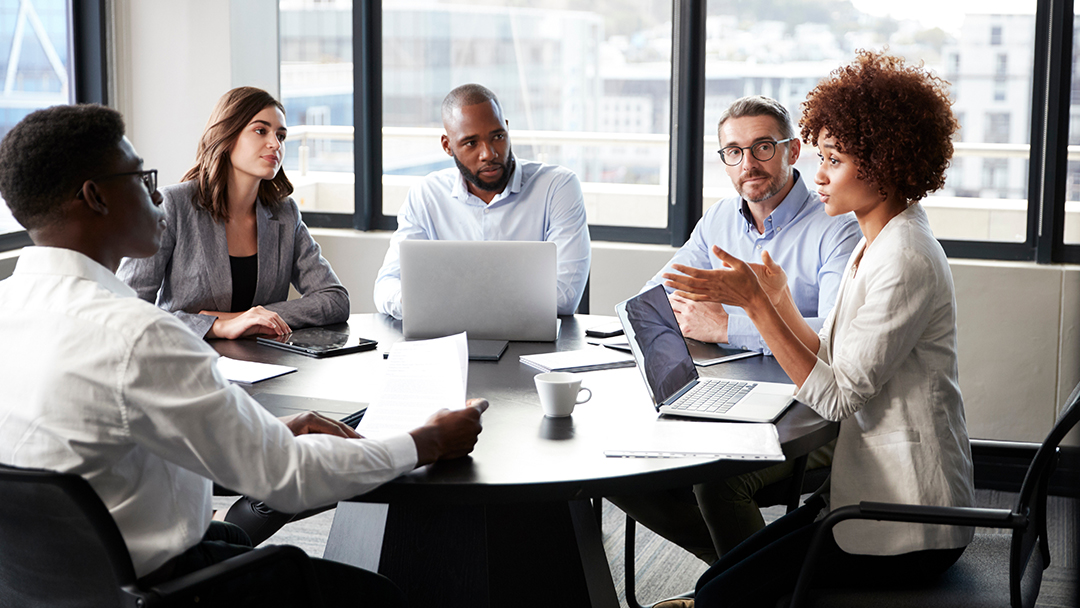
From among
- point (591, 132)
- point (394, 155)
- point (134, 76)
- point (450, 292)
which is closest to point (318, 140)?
point (394, 155)

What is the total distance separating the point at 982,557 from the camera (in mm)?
1692

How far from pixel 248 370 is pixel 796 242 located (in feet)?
5.03

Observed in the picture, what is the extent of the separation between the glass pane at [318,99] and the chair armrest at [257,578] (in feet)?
11.1

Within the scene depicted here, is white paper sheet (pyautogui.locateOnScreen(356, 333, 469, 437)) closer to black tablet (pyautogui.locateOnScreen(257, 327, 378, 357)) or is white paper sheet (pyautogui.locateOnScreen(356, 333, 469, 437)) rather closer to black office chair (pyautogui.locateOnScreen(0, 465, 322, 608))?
black tablet (pyautogui.locateOnScreen(257, 327, 378, 357))

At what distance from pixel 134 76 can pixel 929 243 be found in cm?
376

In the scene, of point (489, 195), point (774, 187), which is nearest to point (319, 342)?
point (489, 195)

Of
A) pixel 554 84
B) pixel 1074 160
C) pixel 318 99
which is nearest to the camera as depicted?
pixel 1074 160

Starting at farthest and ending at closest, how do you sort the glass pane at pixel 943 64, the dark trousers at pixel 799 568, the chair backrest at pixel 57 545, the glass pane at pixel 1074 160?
the glass pane at pixel 943 64 → the glass pane at pixel 1074 160 → the dark trousers at pixel 799 568 → the chair backrest at pixel 57 545

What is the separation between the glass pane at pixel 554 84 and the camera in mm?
4172

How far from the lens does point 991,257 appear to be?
147 inches

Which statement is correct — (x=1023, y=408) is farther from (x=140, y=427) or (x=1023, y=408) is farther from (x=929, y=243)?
(x=140, y=427)

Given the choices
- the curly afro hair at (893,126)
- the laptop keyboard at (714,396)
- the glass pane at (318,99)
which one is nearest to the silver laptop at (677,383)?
the laptop keyboard at (714,396)

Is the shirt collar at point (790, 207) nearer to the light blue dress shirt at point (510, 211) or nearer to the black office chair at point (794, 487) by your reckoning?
the light blue dress shirt at point (510, 211)

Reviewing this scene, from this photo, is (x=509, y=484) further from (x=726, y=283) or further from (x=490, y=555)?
(x=726, y=283)
